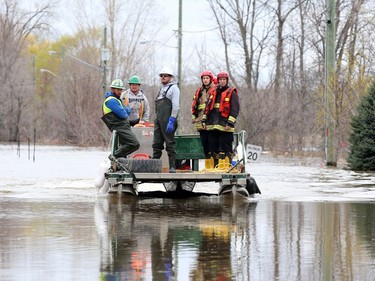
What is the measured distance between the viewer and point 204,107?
18469 millimetres

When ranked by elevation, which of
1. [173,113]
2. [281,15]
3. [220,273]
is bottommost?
[220,273]

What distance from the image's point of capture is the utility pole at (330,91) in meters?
31.5

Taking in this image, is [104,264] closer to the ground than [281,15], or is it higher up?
closer to the ground

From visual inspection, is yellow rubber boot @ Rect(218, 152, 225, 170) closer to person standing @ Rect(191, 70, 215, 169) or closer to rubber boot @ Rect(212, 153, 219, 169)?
rubber boot @ Rect(212, 153, 219, 169)

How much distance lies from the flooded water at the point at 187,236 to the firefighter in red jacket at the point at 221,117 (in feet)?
3.51

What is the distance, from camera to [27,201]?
54.5ft

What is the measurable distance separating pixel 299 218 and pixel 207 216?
1.32 meters

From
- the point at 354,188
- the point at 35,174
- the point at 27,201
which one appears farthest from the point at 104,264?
the point at 35,174

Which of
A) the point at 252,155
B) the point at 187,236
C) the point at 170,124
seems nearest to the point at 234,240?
the point at 187,236

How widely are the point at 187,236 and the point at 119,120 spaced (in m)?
6.66

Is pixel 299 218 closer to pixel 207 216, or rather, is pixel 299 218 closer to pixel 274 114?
pixel 207 216

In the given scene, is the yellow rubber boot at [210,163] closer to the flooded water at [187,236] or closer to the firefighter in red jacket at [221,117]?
the firefighter in red jacket at [221,117]

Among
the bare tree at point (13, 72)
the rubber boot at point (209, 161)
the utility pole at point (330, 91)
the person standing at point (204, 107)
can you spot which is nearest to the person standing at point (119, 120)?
the person standing at point (204, 107)

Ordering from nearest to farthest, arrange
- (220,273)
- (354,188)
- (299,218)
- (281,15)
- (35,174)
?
(220,273) → (299,218) → (354,188) → (35,174) → (281,15)
